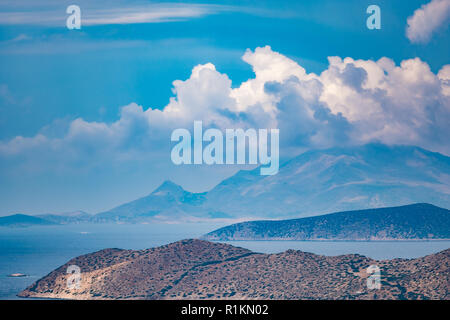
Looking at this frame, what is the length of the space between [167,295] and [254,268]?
56.0 ft

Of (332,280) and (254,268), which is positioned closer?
(332,280)

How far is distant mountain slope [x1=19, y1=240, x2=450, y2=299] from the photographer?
10375cm

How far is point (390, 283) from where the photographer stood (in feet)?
340

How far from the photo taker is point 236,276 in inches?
4550

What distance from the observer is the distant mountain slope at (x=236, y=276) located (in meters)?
104
